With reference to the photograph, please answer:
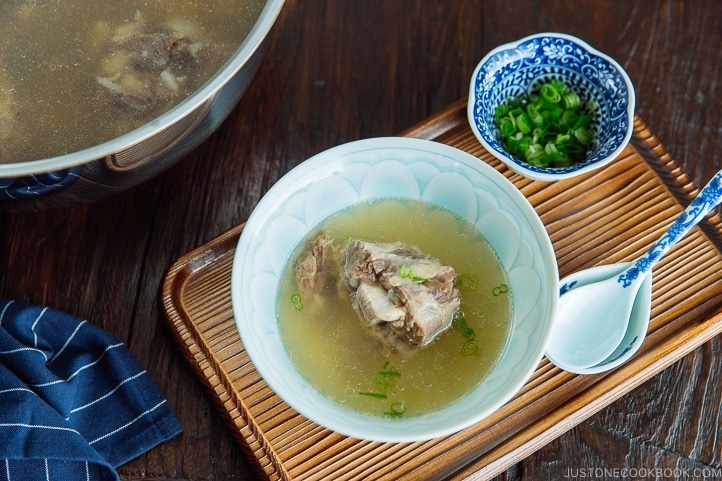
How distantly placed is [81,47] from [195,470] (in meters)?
1.12

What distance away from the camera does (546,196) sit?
213 centimetres

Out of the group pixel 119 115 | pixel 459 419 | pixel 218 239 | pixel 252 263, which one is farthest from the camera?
pixel 218 239

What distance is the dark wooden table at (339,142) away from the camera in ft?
6.51

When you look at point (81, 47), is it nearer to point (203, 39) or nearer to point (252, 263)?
point (203, 39)

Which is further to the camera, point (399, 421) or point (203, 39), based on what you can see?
point (203, 39)

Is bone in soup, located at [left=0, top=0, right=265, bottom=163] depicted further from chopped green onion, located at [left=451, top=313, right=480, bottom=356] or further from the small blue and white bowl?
chopped green onion, located at [left=451, top=313, right=480, bottom=356]

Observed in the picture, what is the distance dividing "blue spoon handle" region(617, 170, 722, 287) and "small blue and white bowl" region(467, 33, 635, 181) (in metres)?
0.31

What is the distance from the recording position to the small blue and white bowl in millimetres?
2100

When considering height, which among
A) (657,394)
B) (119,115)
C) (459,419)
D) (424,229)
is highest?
(119,115)

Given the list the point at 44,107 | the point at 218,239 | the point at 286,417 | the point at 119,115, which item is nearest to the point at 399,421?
the point at 286,417

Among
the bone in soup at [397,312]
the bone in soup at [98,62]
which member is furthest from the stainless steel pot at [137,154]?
the bone in soup at [397,312]

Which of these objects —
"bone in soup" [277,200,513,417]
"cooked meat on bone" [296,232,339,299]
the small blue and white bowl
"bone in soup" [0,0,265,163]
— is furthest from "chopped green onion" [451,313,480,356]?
"bone in soup" [0,0,265,163]

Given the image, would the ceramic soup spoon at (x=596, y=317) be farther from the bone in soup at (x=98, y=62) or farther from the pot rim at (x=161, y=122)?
the bone in soup at (x=98, y=62)

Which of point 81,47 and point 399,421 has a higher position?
point 81,47
